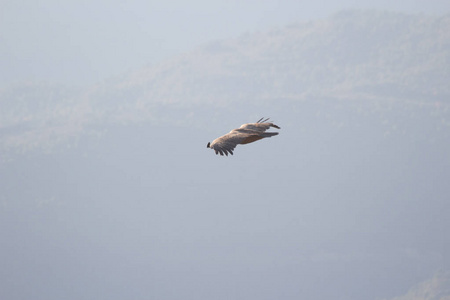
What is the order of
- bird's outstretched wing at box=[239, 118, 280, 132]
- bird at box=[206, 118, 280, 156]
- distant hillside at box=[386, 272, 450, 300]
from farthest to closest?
1. distant hillside at box=[386, 272, 450, 300]
2. bird's outstretched wing at box=[239, 118, 280, 132]
3. bird at box=[206, 118, 280, 156]

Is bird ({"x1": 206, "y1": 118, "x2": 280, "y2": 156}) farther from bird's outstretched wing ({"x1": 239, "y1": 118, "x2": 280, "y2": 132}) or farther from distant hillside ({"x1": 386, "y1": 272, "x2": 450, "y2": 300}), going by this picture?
distant hillside ({"x1": 386, "y1": 272, "x2": 450, "y2": 300})

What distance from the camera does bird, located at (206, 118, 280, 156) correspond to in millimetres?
10883

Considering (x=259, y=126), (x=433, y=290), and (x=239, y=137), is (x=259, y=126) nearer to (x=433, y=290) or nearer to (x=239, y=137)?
(x=239, y=137)

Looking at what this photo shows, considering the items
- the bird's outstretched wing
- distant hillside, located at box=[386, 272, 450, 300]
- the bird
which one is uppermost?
distant hillside, located at box=[386, 272, 450, 300]

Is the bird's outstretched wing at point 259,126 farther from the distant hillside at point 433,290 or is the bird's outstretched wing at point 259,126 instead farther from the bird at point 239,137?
the distant hillside at point 433,290

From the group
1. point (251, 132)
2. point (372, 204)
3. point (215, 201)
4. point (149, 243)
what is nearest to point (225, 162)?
point (215, 201)

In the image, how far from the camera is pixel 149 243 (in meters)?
190

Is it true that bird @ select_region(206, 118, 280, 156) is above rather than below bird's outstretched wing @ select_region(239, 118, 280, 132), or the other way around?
below

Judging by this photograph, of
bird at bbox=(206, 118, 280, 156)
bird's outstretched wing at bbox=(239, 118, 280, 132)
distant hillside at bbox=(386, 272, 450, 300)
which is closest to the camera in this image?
bird at bbox=(206, 118, 280, 156)

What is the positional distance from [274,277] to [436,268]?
3637 cm

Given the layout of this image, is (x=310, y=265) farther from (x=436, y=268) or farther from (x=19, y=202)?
(x=19, y=202)

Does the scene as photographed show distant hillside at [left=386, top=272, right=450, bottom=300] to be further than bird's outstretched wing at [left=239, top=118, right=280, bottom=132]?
Yes

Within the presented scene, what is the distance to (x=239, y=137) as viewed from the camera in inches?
446

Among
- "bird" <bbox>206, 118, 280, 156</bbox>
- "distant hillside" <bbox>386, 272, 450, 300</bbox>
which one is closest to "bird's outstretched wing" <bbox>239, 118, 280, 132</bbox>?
"bird" <bbox>206, 118, 280, 156</bbox>
